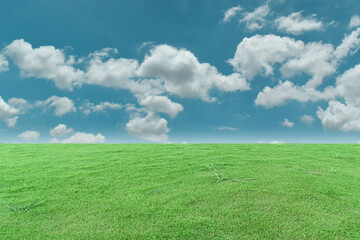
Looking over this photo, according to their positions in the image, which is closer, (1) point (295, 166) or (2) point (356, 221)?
(2) point (356, 221)

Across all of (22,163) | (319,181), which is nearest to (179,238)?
(319,181)

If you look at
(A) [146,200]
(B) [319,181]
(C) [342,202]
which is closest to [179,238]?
(A) [146,200]

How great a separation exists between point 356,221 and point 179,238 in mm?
2498

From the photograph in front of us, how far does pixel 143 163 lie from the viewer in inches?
256

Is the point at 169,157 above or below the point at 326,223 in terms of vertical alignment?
above

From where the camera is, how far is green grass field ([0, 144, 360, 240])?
3.30 metres

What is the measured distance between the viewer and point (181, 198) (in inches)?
163

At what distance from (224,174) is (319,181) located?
1829 mm

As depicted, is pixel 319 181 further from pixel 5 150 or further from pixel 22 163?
pixel 5 150

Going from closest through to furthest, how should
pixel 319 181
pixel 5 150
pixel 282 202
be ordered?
pixel 282 202 → pixel 319 181 → pixel 5 150

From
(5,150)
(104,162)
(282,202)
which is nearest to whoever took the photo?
(282,202)

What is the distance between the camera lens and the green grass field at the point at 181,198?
3.30 m

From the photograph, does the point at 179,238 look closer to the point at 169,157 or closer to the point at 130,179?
the point at 130,179

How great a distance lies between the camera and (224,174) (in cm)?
535
